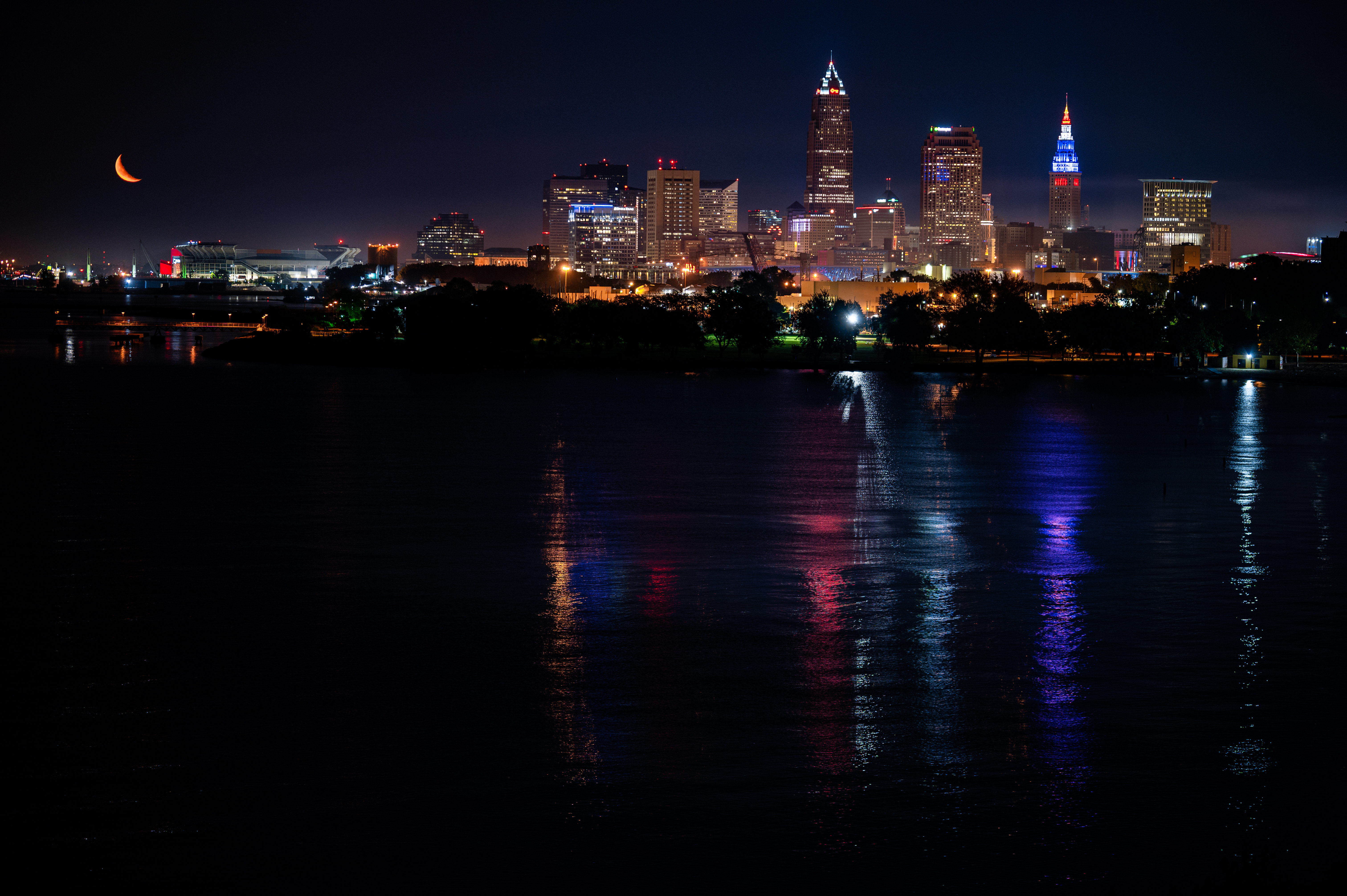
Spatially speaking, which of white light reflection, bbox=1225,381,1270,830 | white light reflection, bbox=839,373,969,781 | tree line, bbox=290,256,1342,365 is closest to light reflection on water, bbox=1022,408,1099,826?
white light reflection, bbox=839,373,969,781

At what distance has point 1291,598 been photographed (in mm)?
22016

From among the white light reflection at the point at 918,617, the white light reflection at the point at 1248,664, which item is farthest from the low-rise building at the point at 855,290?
the white light reflection at the point at 1248,664

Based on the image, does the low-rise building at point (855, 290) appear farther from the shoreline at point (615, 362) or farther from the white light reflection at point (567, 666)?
the white light reflection at point (567, 666)

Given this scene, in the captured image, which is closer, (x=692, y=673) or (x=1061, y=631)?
(x=692, y=673)

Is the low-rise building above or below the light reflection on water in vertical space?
above

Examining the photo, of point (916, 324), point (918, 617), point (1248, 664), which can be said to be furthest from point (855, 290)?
point (1248, 664)

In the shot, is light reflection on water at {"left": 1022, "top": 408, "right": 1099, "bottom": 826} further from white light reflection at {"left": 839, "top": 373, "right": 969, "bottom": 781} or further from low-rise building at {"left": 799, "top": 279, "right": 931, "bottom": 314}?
low-rise building at {"left": 799, "top": 279, "right": 931, "bottom": 314}

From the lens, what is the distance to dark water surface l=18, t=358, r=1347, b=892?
38.6 ft

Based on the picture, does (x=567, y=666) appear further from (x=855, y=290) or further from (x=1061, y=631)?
(x=855, y=290)

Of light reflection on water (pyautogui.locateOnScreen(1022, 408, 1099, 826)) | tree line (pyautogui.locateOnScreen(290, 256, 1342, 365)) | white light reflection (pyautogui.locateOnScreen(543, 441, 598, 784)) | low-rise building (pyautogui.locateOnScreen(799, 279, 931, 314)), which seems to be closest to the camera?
light reflection on water (pyautogui.locateOnScreen(1022, 408, 1099, 826))

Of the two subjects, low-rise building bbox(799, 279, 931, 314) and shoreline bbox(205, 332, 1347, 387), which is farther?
low-rise building bbox(799, 279, 931, 314)

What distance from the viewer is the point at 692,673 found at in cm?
1694

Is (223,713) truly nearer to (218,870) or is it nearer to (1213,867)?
(218,870)

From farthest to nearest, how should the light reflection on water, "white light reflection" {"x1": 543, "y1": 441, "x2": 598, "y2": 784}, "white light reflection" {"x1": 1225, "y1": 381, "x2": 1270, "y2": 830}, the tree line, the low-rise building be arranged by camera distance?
the low-rise building
the tree line
"white light reflection" {"x1": 543, "y1": 441, "x2": 598, "y2": 784}
the light reflection on water
"white light reflection" {"x1": 1225, "y1": 381, "x2": 1270, "y2": 830}
